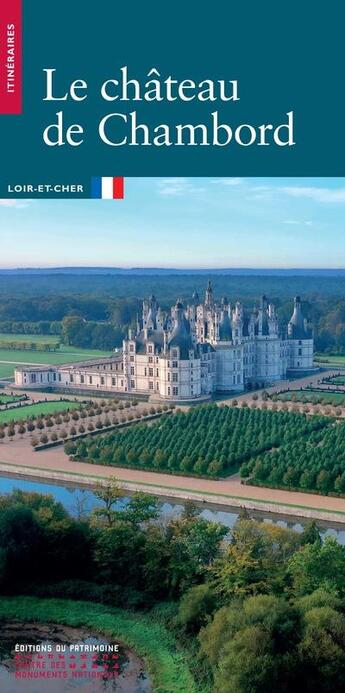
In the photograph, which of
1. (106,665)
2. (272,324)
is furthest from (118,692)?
(272,324)

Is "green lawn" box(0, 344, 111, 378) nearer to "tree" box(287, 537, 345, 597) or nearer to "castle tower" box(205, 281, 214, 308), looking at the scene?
"castle tower" box(205, 281, 214, 308)

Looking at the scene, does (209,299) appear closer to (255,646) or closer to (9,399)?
(9,399)

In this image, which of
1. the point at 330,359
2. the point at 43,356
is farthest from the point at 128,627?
the point at 43,356

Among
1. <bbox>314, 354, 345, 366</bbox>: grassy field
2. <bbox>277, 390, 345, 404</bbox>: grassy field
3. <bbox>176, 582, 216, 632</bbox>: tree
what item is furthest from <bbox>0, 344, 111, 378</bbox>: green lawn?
<bbox>176, 582, 216, 632</bbox>: tree

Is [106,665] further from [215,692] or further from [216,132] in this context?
[216,132]

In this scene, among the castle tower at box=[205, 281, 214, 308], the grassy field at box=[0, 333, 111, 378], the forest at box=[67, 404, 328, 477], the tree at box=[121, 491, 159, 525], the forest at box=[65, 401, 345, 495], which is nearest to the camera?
the tree at box=[121, 491, 159, 525]

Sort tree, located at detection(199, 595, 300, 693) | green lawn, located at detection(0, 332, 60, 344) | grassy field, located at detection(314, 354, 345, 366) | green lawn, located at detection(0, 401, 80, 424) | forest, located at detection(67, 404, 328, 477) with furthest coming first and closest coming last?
green lawn, located at detection(0, 332, 60, 344)
grassy field, located at detection(314, 354, 345, 366)
green lawn, located at detection(0, 401, 80, 424)
forest, located at detection(67, 404, 328, 477)
tree, located at detection(199, 595, 300, 693)
